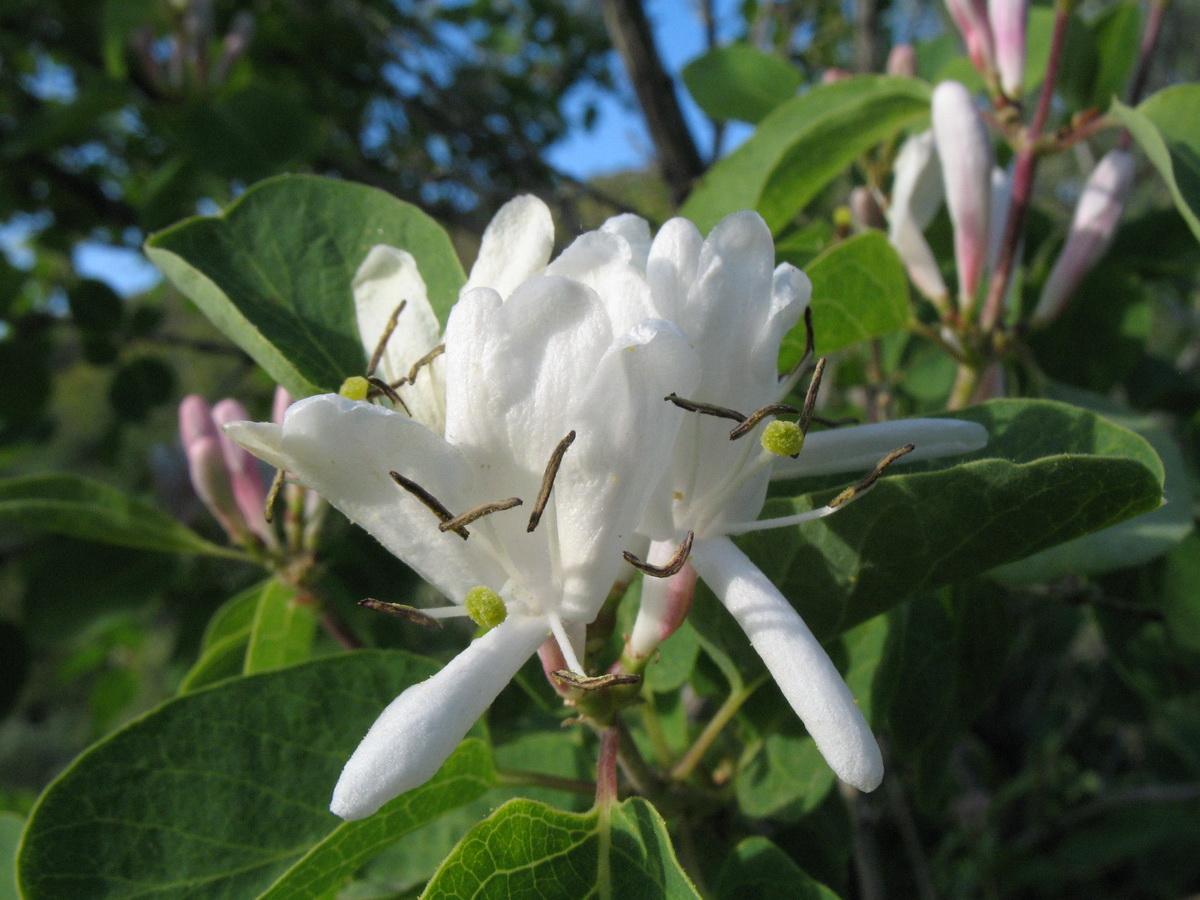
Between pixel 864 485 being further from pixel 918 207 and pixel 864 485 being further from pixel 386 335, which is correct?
pixel 918 207

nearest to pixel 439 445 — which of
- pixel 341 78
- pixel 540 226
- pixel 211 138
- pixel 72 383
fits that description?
pixel 540 226

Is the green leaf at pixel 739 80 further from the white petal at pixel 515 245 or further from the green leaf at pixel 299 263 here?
the white petal at pixel 515 245

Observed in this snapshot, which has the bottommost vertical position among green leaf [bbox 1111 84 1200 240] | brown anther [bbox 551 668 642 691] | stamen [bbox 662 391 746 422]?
brown anther [bbox 551 668 642 691]

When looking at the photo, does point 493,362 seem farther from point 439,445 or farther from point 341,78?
point 341,78

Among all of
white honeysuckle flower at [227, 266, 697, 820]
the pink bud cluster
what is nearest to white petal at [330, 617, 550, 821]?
white honeysuckle flower at [227, 266, 697, 820]

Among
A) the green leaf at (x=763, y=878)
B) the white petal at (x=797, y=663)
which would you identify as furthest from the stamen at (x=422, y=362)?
the green leaf at (x=763, y=878)

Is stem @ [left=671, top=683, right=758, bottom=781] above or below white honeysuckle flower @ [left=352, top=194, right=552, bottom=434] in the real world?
below

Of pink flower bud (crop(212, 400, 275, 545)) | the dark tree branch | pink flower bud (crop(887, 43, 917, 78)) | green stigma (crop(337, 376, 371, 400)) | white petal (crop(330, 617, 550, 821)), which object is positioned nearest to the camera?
white petal (crop(330, 617, 550, 821))

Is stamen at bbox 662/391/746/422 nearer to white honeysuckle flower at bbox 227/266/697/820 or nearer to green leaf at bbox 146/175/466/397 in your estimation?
white honeysuckle flower at bbox 227/266/697/820
